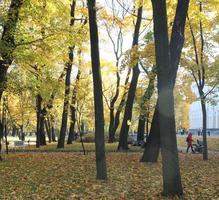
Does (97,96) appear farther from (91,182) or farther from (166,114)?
(166,114)

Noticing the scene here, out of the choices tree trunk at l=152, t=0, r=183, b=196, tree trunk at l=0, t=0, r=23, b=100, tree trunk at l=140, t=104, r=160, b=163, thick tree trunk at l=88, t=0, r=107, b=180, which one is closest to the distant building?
tree trunk at l=140, t=104, r=160, b=163

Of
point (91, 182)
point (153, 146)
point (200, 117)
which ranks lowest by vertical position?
point (91, 182)

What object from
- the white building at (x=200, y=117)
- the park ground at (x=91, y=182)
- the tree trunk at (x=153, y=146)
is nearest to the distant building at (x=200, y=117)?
the white building at (x=200, y=117)

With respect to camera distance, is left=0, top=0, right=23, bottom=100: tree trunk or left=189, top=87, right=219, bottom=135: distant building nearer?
left=0, top=0, right=23, bottom=100: tree trunk

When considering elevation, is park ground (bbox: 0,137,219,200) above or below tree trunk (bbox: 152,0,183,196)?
below

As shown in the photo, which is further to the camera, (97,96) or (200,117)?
(200,117)

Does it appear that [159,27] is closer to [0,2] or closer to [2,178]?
[2,178]

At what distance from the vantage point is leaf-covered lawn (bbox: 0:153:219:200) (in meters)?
9.95

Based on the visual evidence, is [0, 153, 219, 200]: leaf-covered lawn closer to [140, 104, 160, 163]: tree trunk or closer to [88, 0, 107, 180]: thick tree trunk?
[88, 0, 107, 180]: thick tree trunk

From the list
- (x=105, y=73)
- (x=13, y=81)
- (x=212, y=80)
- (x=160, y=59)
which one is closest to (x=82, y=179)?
(x=160, y=59)

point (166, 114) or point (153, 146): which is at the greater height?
point (166, 114)

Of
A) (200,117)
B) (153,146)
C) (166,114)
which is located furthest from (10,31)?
(200,117)

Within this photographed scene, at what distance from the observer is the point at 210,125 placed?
9738cm

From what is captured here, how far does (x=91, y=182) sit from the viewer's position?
11750 mm
